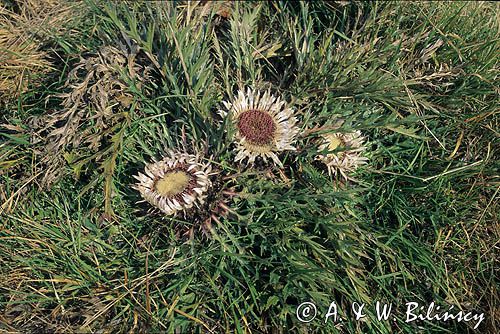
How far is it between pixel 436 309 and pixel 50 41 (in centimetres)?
183

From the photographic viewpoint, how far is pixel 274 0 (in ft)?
7.46

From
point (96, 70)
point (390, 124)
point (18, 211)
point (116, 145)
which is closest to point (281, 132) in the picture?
point (390, 124)

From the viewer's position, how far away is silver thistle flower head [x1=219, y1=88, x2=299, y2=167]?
1.76 metres

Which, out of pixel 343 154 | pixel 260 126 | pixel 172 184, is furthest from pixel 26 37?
pixel 343 154

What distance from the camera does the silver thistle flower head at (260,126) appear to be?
176 centimetres

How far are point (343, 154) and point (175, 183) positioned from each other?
612 mm

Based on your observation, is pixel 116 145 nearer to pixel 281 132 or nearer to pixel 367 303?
pixel 281 132
